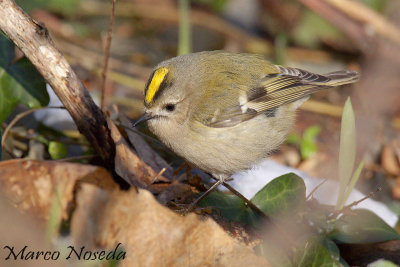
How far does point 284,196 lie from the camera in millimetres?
2479

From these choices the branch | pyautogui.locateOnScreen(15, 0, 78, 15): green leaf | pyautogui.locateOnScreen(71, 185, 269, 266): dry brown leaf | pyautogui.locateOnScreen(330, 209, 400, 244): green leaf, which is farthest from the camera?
pyautogui.locateOnScreen(15, 0, 78, 15): green leaf

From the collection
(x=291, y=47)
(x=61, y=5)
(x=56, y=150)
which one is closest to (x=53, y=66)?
(x=56, y=150)

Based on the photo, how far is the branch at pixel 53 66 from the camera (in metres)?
2.17

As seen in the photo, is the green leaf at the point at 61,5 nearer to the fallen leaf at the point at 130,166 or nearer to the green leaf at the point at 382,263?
the fallen leaf at the point at 130,166

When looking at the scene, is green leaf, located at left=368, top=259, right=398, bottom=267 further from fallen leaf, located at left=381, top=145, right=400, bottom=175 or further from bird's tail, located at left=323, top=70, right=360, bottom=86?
fallen leaf, located at left=381, top=145, right=400, bottom=175

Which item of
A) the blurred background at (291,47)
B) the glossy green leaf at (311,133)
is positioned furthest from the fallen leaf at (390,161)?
the glossy green leaf at (311,133)

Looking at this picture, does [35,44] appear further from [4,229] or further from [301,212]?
[301,212]

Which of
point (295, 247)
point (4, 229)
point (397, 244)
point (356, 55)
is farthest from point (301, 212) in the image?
point (356, 55)

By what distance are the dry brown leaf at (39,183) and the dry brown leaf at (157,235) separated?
17 cm

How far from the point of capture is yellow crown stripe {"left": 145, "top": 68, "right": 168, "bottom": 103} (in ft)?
8.71

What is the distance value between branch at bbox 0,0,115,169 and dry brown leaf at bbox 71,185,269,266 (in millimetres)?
549

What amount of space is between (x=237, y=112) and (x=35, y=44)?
115 centimetres

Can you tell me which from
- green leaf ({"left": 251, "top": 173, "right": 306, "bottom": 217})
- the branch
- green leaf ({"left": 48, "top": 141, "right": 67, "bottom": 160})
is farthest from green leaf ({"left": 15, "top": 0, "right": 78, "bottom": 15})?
green leaf ({"left": 251, "top": 173, "right": 306, "bottom": 217})

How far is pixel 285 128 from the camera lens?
118 inches
